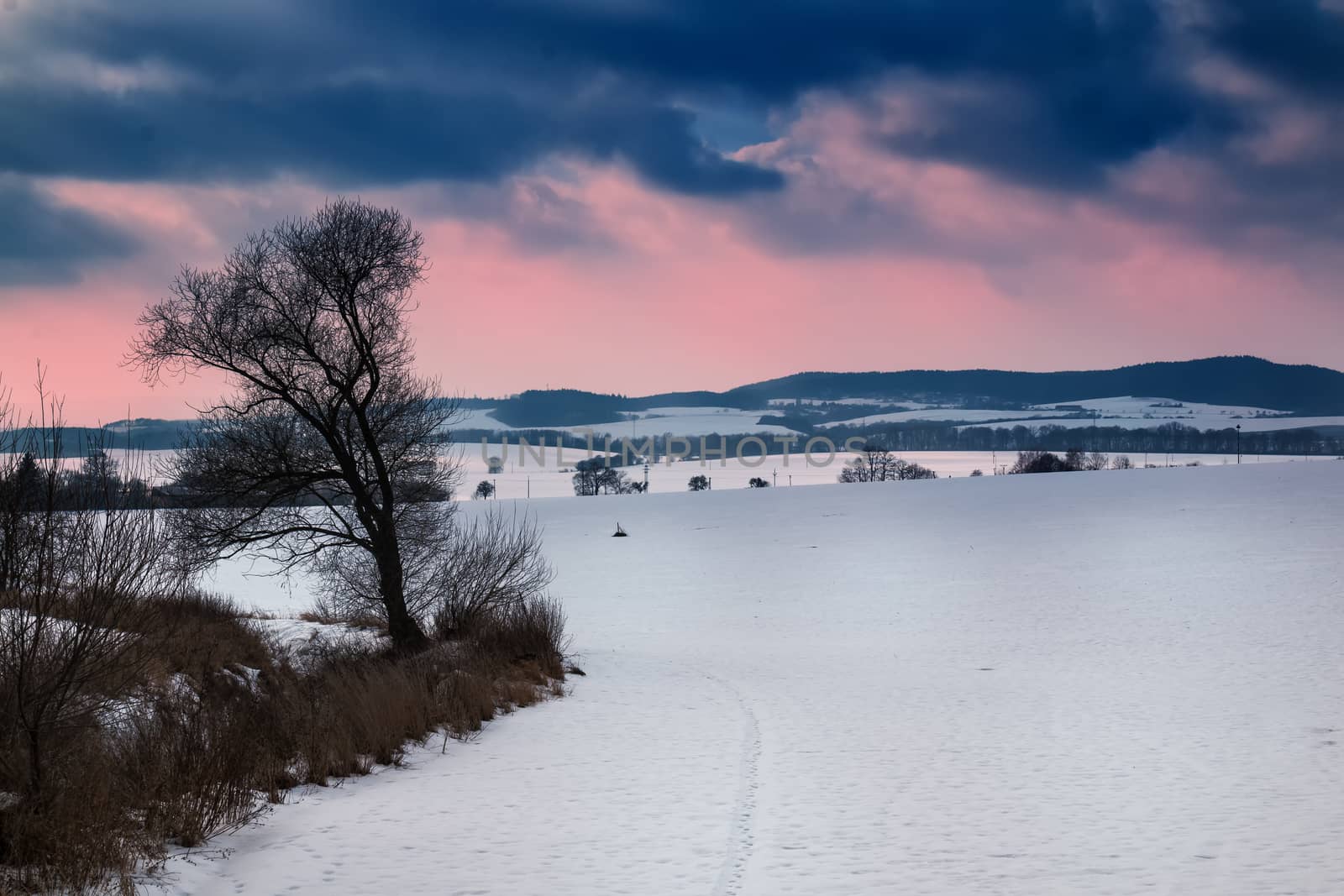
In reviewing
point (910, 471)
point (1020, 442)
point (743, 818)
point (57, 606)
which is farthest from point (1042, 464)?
point (57, 606)

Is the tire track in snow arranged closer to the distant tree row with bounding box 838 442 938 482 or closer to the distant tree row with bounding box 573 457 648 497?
the distant tree row with bounding box 573 457 648 497

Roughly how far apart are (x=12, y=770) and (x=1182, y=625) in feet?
94.9

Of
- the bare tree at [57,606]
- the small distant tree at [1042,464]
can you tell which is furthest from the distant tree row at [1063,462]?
the bare tree at [57,606]

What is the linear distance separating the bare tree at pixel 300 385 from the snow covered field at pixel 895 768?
6607 mm

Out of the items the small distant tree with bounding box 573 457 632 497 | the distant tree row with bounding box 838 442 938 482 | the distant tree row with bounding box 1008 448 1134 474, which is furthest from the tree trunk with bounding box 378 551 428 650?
the distant tree row with bounding box 838 442 938 482

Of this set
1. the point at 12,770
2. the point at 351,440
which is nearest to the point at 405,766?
the point at 12,770

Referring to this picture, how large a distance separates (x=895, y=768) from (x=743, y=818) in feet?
10.6

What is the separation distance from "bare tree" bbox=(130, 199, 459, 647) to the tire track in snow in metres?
10.4

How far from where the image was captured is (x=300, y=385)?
21172 mm

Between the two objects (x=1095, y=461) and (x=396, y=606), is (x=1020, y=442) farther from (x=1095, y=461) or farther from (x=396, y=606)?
(x=396, y=606)

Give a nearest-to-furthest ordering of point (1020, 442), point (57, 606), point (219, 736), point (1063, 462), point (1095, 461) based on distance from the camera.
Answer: point (57, 606) → point (219, 736) → point (1063, 462) → point (1095, 461) → point (1020, 442)

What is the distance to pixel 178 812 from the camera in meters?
7.98

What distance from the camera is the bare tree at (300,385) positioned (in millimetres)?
20203

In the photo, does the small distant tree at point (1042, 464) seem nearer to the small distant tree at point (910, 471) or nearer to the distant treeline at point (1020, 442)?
the small distant tree at point (910, 471)
